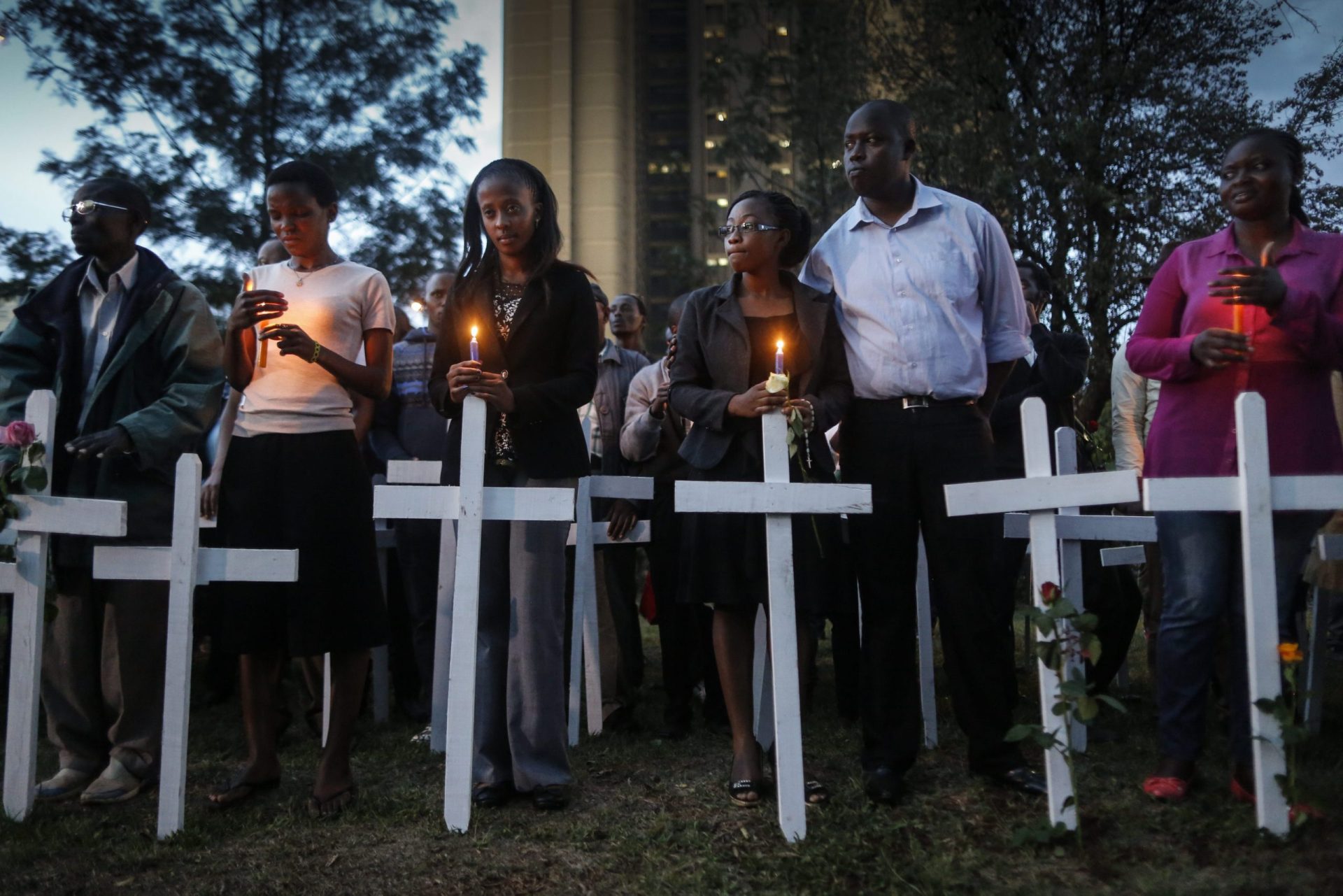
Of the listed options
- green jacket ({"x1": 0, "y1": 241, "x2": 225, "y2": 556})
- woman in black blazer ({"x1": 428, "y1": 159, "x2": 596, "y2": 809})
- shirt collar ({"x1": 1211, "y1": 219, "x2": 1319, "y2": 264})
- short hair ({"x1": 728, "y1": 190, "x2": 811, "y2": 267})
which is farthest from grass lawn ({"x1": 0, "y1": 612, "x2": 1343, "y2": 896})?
short hair ({"x1": 728, "y1": 190, "x2": 811, "y2": 267})

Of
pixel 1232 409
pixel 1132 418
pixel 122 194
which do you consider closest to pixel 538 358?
pixel 122 194

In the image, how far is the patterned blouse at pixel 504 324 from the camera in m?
4.54

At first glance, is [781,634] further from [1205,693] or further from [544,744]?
[1205,693]

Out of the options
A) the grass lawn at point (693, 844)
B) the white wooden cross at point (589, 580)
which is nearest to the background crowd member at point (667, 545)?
the white wooden cross at point (589, 580)

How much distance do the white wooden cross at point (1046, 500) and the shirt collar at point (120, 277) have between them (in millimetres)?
3531

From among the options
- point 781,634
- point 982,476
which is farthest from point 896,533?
point 781,634

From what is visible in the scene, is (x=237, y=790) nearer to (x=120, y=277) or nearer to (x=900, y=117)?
(x=120, y=277)

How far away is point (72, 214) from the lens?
4.98 metres

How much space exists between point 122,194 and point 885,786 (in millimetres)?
3990

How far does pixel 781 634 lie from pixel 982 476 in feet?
3.26

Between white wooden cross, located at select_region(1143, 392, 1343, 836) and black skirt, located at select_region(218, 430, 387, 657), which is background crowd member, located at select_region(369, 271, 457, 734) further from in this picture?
white wooden cross, located at select_region(1143, 392, 1343, 836)

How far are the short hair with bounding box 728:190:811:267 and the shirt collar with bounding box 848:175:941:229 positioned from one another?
188 mm

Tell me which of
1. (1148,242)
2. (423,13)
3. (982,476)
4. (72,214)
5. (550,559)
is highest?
(423,13)

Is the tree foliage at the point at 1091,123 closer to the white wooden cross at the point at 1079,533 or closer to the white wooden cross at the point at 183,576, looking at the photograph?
the white wooden cross at the point at 1079,533
